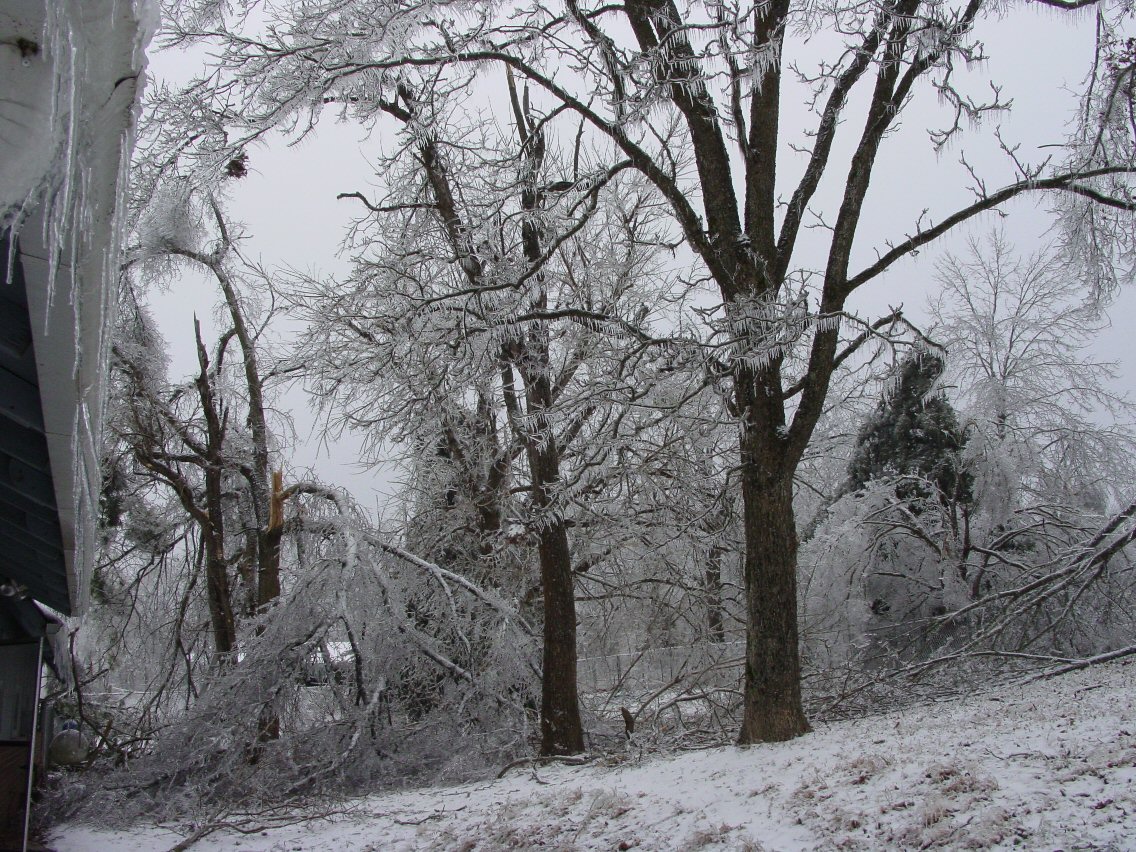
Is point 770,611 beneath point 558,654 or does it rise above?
above

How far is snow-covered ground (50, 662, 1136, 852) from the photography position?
11.4ft

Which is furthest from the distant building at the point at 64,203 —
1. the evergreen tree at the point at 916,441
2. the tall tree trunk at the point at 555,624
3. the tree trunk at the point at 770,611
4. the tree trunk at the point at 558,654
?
the evergreen tree at the point at 916,441

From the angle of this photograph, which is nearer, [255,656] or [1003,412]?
[255,656]

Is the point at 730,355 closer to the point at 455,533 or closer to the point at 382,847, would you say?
the point at 382,847

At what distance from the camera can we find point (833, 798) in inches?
163

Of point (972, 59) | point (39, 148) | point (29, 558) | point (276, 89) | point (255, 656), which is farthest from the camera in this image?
point (255, 656)

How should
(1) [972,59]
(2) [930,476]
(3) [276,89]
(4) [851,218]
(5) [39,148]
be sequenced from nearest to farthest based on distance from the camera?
(5) [39,148], (1) [972,59], (4) [851,218], (3) [276,89], (2) [930,476]

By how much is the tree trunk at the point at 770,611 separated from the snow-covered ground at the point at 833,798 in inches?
9.5

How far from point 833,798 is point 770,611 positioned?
1882mm

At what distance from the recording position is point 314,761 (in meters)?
8.03

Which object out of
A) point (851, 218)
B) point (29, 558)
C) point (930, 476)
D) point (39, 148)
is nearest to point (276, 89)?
point (29, 558)

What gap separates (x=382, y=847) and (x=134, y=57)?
16.7ft

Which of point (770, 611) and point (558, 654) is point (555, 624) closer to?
A: point (558, 654)

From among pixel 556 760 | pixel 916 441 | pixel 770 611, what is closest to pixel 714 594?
pixel 556 760
